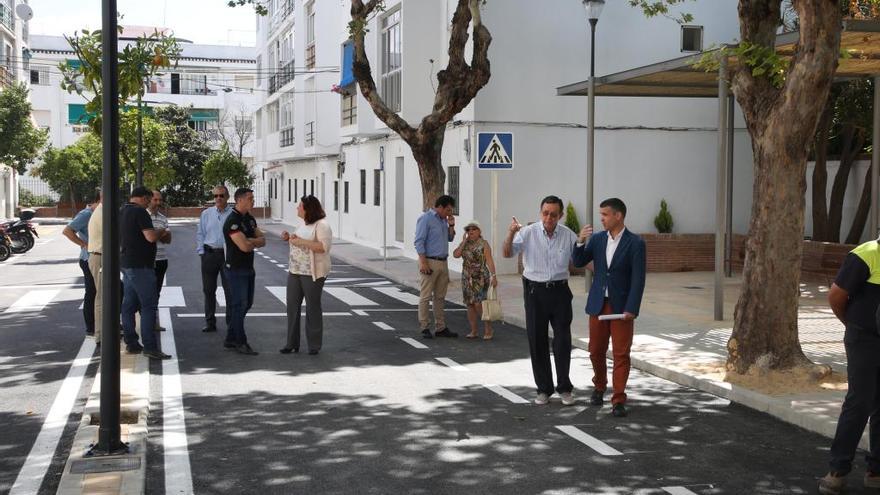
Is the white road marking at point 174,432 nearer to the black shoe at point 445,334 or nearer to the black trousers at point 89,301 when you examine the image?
the black trousers at point 89,301

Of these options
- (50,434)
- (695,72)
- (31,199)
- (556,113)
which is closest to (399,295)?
(695,72)

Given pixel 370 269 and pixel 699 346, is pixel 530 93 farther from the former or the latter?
pixel 699 346

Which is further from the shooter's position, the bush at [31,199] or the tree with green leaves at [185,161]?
the bush at [31,199]

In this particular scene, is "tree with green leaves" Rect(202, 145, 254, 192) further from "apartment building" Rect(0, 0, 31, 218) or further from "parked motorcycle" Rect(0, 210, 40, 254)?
"parked motorcycle" Rect(0, 210, 40, 254)

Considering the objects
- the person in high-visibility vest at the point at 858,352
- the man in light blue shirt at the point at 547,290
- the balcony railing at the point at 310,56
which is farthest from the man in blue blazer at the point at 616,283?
the balcony railing at the point at 310,56

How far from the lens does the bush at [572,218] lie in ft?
73.2

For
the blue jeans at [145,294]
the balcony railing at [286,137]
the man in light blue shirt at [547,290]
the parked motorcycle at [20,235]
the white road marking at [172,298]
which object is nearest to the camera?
the man in light blue shirt at [547,290]

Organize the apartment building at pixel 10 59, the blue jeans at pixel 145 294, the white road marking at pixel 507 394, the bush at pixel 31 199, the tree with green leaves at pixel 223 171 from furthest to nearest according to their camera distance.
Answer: the bush at pixel 31 199
the apartment building at pixel 10 59
the tree with green leaves at pixel 223 171
the blue jeans at pixel 145 294
the white road marking at pixel 507 394

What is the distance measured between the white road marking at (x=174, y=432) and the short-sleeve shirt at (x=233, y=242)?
3.94 ft

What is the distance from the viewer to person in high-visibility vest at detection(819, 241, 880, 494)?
6.12 metres

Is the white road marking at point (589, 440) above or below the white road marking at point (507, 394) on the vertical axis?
above

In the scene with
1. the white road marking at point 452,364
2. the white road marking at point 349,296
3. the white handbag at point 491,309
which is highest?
the white handbag at point 491,309

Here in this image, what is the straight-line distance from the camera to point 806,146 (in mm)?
9477

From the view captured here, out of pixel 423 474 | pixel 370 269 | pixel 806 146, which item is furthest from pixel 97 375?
pixel 370 269
